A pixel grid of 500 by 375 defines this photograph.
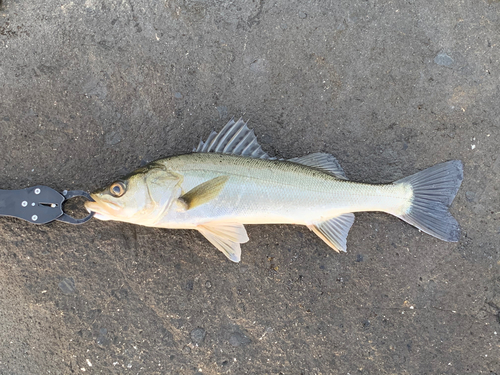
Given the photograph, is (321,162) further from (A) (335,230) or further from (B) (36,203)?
(B) (36,203)

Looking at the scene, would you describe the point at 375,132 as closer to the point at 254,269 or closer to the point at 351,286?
the point at 351,286

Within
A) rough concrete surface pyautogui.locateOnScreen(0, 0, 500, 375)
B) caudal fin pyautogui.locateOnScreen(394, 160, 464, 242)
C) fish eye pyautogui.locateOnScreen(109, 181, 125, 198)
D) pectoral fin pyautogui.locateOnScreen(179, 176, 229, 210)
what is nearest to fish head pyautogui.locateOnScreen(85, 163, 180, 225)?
fish eye pyautogui.locateOnScreen(109, 181, 125, 198)

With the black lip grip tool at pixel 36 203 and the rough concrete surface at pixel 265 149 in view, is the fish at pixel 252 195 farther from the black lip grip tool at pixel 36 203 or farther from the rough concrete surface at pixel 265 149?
the black lip grip tool at pixel 36 203

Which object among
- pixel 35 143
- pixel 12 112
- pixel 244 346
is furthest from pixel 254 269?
pixel 12 112

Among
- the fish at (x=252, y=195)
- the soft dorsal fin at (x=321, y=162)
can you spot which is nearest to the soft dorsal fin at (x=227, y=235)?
the fish at (x=252, y=195)

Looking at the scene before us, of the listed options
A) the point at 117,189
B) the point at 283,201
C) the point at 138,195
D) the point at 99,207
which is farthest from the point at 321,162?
the point at 99,207
